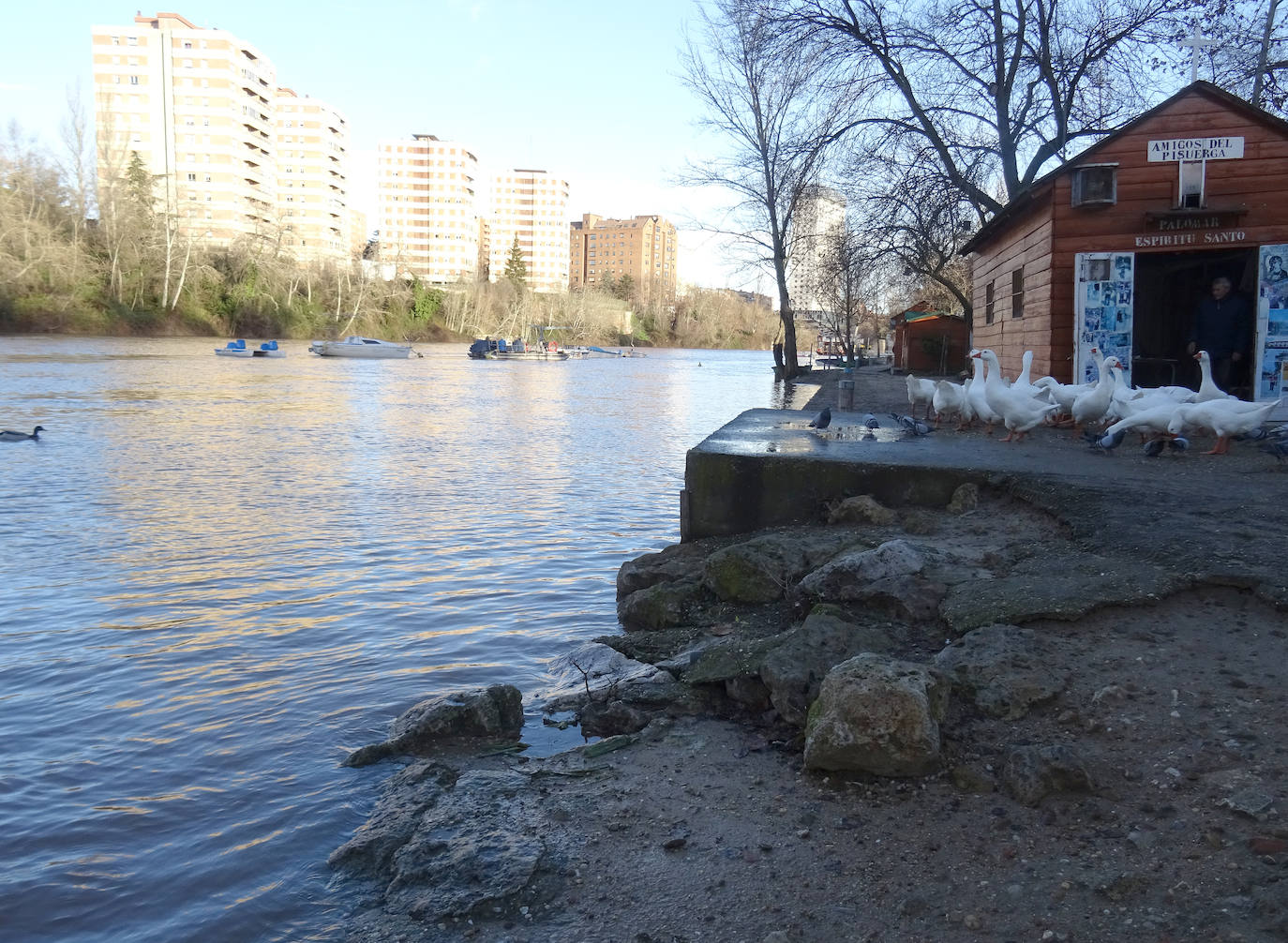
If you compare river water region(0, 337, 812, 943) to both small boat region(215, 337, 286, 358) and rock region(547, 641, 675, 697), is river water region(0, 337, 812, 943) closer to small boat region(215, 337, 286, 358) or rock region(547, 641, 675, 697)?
rock region(547, 641, 675, 697)

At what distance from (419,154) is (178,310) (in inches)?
3757

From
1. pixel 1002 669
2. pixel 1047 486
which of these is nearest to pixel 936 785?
pixel 1002 669

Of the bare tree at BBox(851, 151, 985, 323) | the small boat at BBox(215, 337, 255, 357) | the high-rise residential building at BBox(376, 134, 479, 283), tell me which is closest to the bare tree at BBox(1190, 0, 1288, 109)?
the bare tree at BBox(851, 151, 985, 323)

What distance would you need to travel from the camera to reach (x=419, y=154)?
168250 millimetres

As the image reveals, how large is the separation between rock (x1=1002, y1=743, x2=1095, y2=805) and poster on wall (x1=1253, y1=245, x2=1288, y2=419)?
11.8m

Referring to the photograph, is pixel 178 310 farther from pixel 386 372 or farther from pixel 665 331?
pixel 665 331

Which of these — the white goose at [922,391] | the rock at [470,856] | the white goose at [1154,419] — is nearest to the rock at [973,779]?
the rock at [470,856]

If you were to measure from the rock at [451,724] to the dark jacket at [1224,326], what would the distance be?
484 inches

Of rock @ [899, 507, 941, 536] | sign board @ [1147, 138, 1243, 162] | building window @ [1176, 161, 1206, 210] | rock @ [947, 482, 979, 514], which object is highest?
sign board @ [1147, 138, 1243, 162]

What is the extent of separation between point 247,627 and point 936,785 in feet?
17.9

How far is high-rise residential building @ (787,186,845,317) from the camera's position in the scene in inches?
1236

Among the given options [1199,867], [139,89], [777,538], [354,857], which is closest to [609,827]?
[354,857]

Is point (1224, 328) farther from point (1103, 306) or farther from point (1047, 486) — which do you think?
point (1047, 486)

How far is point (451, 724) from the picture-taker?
4.98m
